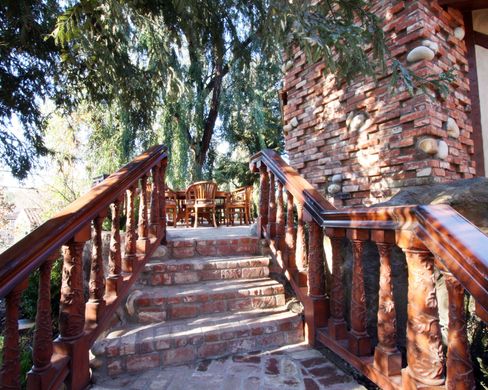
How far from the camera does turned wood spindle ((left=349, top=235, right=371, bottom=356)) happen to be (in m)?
1.68

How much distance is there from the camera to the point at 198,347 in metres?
2.07

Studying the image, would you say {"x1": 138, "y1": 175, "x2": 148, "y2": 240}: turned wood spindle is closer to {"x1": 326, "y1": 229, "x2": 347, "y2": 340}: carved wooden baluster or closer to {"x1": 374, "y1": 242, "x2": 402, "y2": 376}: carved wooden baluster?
{"x1": 326, "y1": 229, "x2": 347, "y2": 340}: carved wooden baluster

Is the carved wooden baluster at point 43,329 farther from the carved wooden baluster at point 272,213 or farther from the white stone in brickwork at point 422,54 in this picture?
the white stone in brickwork at point 422,54

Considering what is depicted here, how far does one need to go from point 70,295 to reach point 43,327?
9.7 inches

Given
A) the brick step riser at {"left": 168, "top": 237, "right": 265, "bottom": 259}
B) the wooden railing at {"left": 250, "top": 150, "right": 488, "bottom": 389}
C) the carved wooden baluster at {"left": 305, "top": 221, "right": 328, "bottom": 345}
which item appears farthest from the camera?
the brick step riser at {"left": 168, "top": 237, "right": 265, "bottom": 259}

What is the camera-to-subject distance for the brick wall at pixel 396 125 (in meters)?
3.00

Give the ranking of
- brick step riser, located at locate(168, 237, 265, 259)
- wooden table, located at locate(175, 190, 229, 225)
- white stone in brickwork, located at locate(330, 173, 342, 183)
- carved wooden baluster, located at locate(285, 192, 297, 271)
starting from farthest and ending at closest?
1. wooden table, located at locate(175, 190, 229, 225)
2. white stone in brickwork, located at locate(330, 173, 342, 183)
3. brick step riser, located at locate(168, 237, 265, 259)
4. carved wooden baluster, located at locate(285, 192, 297, 271)

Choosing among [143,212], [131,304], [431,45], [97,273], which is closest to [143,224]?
[143,212]

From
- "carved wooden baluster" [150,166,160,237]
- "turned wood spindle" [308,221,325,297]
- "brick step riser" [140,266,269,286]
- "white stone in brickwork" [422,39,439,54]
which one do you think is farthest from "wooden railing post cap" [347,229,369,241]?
"white stone in brickwork" [422,39,439,54]

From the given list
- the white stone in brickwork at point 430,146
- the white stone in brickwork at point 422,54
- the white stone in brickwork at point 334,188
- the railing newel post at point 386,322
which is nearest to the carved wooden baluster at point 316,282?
the railing newel post at point 386,322

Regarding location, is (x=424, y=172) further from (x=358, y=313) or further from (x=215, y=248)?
(x=215, y=248)

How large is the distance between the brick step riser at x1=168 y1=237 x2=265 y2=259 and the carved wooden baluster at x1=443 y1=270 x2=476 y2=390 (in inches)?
84.6

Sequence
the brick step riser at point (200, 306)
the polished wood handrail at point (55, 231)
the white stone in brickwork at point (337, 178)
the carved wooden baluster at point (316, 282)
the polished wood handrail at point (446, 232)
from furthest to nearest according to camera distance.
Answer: the white stone in brickwork at point (337, 178)
the brick step riser at point (200, 306)
the carved wooden baluster at point (316, 282)
the polished wood handrail at point (55, 231)
the polished wood handrail at point (446, 232)

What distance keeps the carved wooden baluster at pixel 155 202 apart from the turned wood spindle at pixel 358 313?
1.97 m
